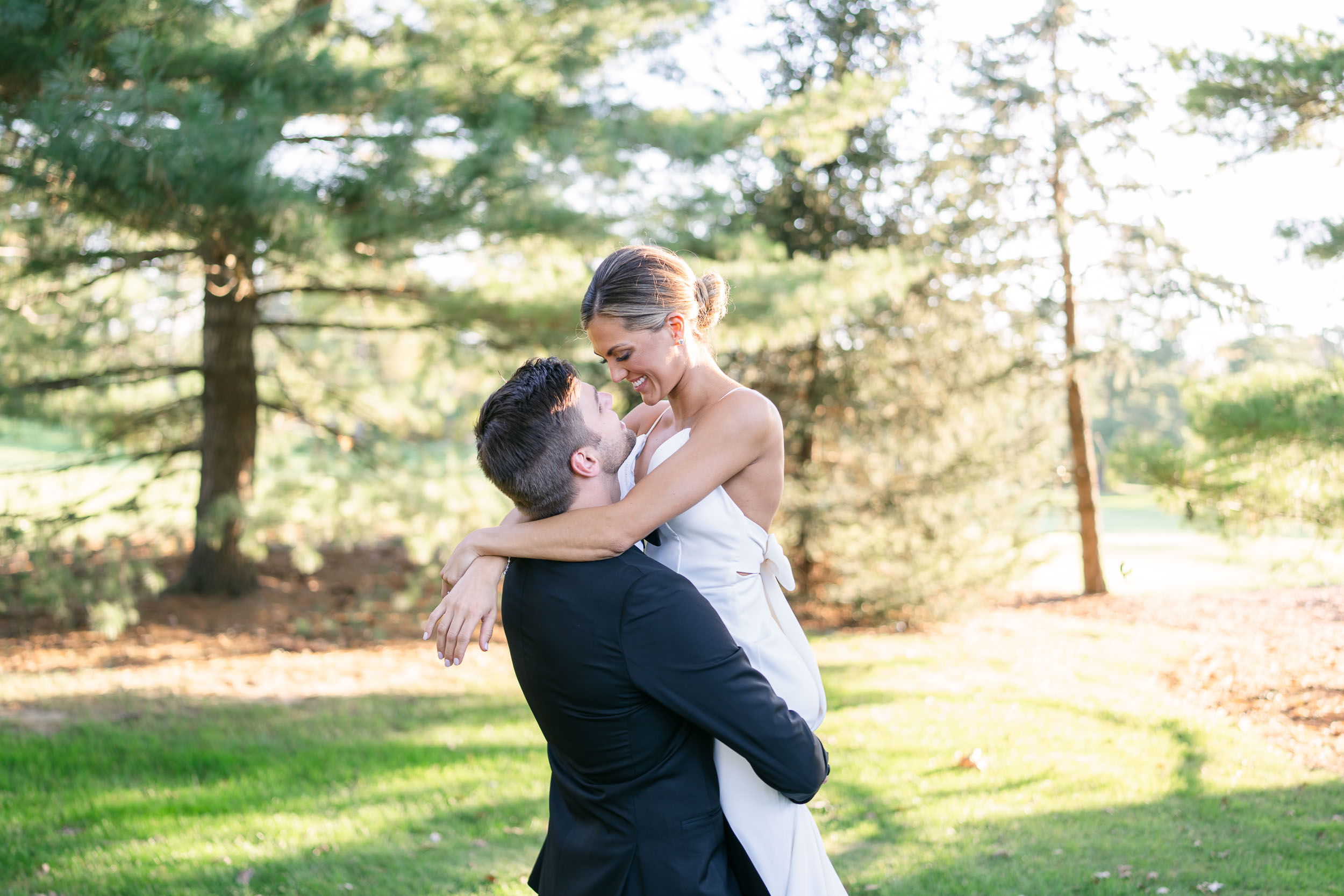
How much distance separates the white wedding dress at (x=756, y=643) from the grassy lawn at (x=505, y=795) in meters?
2.42

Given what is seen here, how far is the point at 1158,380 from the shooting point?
2548cm

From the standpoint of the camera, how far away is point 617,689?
1.79 metres

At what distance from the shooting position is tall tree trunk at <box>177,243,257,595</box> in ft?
31.1

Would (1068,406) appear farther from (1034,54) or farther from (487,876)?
(487,876)

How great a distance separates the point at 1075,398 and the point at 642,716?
12.1 metres

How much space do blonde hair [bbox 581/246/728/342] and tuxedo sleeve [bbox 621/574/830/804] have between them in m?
0.77

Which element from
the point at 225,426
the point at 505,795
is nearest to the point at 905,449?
the point at 505,795

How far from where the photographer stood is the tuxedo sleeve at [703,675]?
1743 millimetres

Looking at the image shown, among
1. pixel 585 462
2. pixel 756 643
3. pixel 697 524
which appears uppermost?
pixel 585 462

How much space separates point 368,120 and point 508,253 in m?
1.67

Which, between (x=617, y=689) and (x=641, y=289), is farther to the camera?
(x=641, y=289)

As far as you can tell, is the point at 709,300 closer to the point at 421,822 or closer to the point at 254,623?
the point at 421,822

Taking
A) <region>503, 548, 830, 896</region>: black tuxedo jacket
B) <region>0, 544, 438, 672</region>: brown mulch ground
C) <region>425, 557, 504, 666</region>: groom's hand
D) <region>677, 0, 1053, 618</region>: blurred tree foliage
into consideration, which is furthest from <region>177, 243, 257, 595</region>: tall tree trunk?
<region>503, 548, 830, 896</region>: black tuxedo jacket

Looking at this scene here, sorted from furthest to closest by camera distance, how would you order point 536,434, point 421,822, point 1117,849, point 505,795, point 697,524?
point 505,795, point 421,822, point 1117,849, point 697,524, point 536,434
